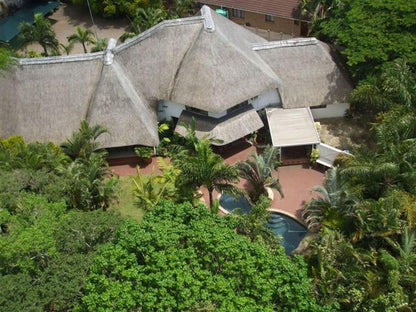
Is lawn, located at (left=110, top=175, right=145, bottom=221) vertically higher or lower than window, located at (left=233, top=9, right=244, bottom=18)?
lower

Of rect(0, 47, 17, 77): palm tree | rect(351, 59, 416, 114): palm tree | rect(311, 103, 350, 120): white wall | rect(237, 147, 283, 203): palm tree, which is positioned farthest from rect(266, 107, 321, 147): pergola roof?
rect(0, 47, 17, 77): palm tree

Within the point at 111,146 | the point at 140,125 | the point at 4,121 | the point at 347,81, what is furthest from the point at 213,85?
the point at 4,121

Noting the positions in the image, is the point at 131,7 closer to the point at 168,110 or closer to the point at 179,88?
the point at 168,110

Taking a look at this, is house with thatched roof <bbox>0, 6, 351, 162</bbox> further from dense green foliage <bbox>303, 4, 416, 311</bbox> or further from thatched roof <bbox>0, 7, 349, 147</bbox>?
dense green foliage <bbox>303, 4, 416, 311</bbox>

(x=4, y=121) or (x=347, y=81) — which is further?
(x=347, y=81)

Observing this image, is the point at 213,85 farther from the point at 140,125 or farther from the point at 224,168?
the point at 224,168

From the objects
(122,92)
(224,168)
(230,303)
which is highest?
(122,92)

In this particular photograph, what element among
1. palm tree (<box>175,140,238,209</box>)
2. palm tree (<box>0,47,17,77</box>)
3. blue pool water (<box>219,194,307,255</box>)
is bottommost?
blue pool water (<box>219,194,307,255</box>)
